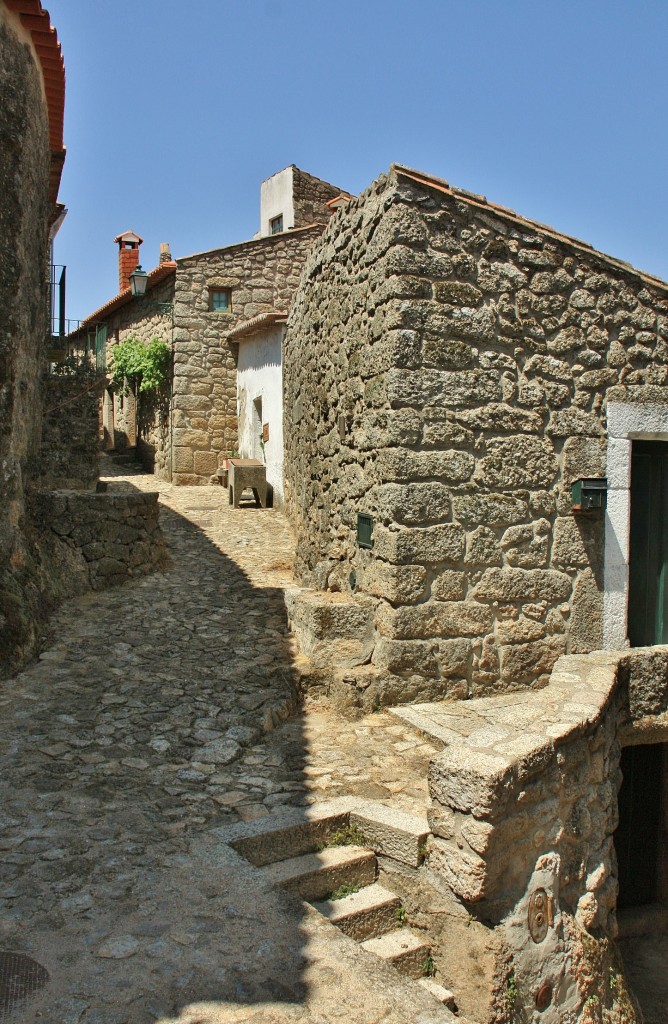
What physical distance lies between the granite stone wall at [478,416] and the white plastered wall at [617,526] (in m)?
0.08

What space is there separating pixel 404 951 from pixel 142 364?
12.7 metres

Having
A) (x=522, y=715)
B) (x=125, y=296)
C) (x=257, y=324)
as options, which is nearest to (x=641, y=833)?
(x=522, y=715)

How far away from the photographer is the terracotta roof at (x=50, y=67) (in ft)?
19.5

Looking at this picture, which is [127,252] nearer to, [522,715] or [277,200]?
[277,200]

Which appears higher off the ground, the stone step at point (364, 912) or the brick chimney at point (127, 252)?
the brick chimney at point (127, 252)

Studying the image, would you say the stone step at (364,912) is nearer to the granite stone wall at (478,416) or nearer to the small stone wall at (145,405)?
the granite stone wall at (478,416)

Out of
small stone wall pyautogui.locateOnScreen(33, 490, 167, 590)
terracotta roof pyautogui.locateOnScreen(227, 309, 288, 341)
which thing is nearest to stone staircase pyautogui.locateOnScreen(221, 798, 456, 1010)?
small stone wall pyautogui.locateOnScreen(33, 490, 167, 590)

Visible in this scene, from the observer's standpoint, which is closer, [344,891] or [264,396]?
[344,891]

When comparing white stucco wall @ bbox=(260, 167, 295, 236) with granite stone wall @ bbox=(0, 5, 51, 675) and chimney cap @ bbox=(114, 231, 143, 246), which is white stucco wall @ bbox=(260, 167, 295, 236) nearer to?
chimney cap @ bbox=(114, 231, 143, 246)

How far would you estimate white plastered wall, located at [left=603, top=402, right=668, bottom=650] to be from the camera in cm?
578

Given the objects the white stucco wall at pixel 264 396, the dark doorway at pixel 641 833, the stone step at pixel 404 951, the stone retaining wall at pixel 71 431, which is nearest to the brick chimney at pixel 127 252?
the white stucco wall at pixel 264 396

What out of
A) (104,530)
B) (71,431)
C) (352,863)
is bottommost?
(352,863)

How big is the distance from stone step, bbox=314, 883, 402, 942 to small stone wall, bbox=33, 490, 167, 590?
4.46 metres

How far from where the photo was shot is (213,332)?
46.7ft
